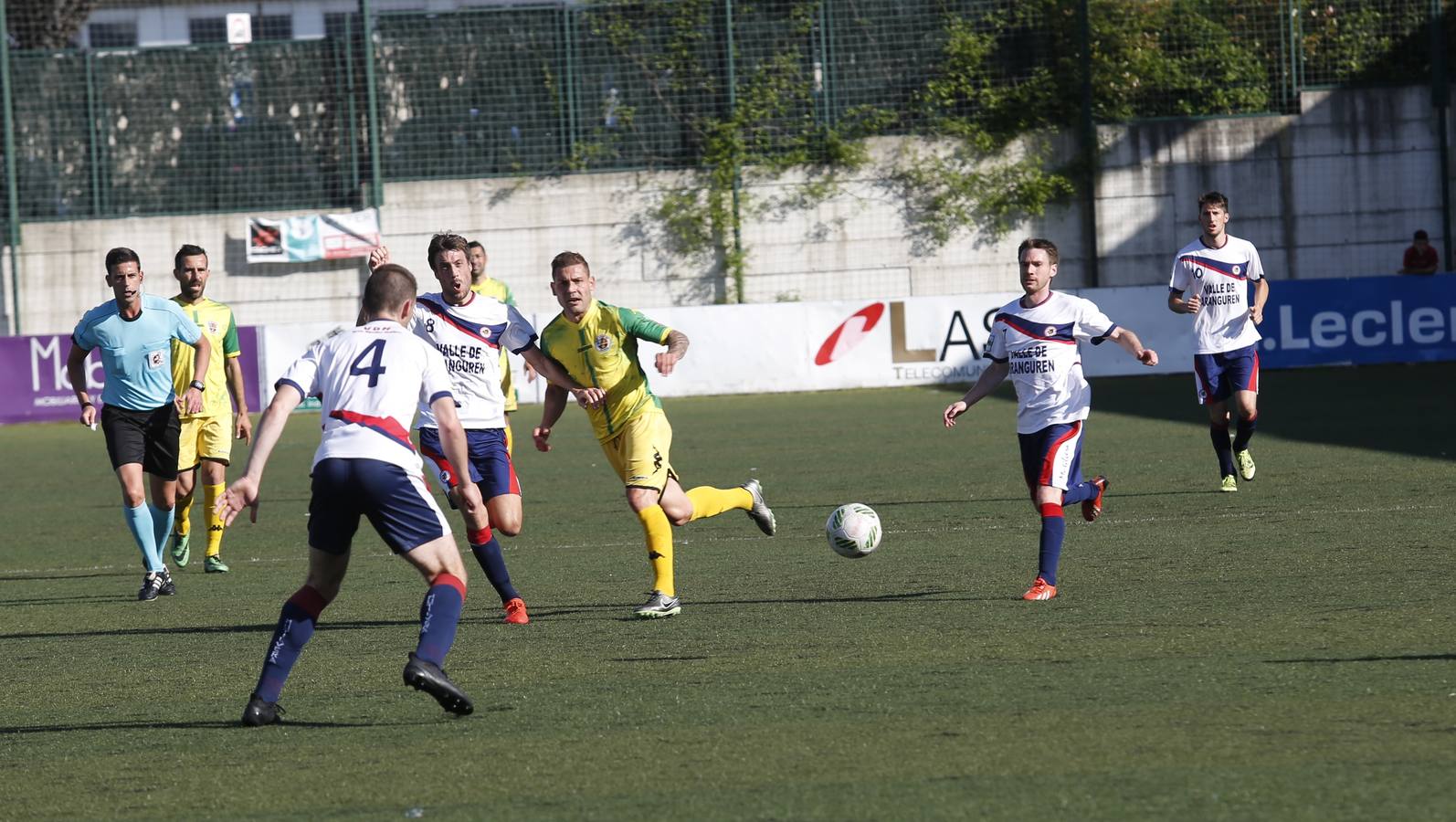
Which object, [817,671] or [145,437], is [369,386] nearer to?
[817,671]

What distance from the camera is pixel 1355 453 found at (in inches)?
565

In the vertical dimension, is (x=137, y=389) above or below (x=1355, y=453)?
above

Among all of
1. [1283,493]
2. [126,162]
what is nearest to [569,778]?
[1283,493]

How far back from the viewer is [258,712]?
6.15 m

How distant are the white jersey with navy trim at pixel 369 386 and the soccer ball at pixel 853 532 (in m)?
3.58

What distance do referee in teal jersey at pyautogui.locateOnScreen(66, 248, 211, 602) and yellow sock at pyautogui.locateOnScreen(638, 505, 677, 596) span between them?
326 cm

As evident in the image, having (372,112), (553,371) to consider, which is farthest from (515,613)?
(372,112)

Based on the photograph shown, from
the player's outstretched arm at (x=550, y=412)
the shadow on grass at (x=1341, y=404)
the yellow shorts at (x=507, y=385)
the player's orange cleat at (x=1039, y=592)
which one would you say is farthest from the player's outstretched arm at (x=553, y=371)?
the shadow on grass at (x=1341, y=404)

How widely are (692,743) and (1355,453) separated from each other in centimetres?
1019

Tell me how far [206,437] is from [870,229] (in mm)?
18355

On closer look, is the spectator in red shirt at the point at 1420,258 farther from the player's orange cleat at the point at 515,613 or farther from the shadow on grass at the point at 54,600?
the shadow on grass at the point at 54,600

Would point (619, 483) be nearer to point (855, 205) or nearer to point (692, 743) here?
point (692, 743)

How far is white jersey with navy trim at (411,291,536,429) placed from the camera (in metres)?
8.95

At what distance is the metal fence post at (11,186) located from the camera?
28.0 metres
